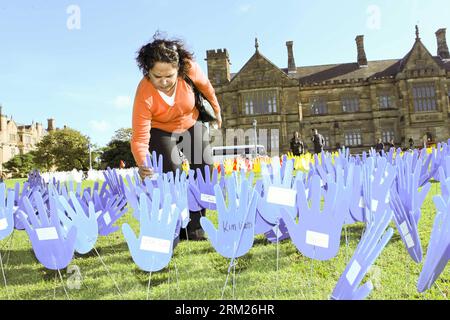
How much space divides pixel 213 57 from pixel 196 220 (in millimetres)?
30069

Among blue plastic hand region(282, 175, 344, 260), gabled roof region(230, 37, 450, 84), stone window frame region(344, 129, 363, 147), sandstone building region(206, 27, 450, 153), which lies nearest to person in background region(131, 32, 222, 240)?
blue plastic hand region(282, 175, 344, 260)

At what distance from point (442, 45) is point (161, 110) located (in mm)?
38134

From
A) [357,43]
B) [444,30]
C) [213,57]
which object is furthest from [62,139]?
[444,30]

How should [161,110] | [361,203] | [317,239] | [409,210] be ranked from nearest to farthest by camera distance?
[317,239] < [409,210] < [361,203] < [161,110]

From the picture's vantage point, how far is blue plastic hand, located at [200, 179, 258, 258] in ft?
6.25

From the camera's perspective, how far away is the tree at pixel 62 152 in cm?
3944

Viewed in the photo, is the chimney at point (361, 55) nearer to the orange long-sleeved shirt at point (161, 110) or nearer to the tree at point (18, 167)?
the tree at point (18, 167)

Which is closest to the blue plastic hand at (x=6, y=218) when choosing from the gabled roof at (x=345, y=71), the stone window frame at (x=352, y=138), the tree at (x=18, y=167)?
the stone window frame at (x=352, y=138)

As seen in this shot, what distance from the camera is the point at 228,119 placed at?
31359mm

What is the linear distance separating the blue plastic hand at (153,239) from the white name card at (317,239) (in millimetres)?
622

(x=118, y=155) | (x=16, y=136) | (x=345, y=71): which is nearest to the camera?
(x=345, y=71)

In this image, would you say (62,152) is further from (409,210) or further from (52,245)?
(409,210)

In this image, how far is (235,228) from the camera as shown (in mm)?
1941

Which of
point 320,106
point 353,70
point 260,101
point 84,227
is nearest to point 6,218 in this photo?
point 84,227
